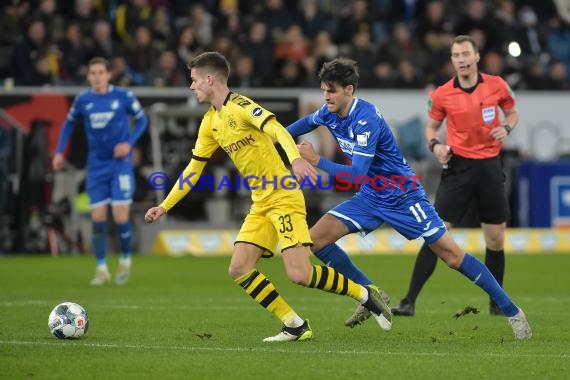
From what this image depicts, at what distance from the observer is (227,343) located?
8719 millimetres

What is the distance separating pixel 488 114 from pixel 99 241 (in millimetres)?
5674

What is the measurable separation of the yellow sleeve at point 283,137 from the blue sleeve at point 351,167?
0.34 metres

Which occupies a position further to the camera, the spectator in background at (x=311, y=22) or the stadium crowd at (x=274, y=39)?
the spectator in background at (x=311, y=22)

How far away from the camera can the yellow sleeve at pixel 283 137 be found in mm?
8008

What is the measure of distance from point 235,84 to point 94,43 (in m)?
2.51

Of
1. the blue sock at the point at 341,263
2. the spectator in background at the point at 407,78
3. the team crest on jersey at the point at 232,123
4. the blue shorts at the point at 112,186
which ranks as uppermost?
the spectator in background at the point at 407,78

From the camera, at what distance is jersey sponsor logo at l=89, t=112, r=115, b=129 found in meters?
14.5

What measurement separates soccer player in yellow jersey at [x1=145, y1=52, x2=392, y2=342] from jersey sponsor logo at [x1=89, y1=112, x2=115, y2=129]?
227 inches

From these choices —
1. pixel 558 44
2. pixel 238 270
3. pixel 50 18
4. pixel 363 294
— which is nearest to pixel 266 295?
pixel 238 270

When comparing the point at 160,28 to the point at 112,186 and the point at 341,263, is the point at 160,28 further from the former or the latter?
the point at 341,263

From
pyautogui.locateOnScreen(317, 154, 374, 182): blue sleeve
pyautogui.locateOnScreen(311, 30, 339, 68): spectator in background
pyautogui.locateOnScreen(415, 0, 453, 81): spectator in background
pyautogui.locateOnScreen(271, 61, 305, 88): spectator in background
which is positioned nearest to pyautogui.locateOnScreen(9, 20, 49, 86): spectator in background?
pyautogui.locateOnScreen(271, 61, 305, 88): spectator in background

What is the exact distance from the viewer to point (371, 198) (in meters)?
9.45

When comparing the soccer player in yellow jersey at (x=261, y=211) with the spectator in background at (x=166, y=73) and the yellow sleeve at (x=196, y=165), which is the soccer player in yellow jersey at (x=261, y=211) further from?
the spectator in background at (x=166, y=73)

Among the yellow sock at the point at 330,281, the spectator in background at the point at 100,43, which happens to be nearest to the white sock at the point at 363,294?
the yellow sock at the point at 330,281
